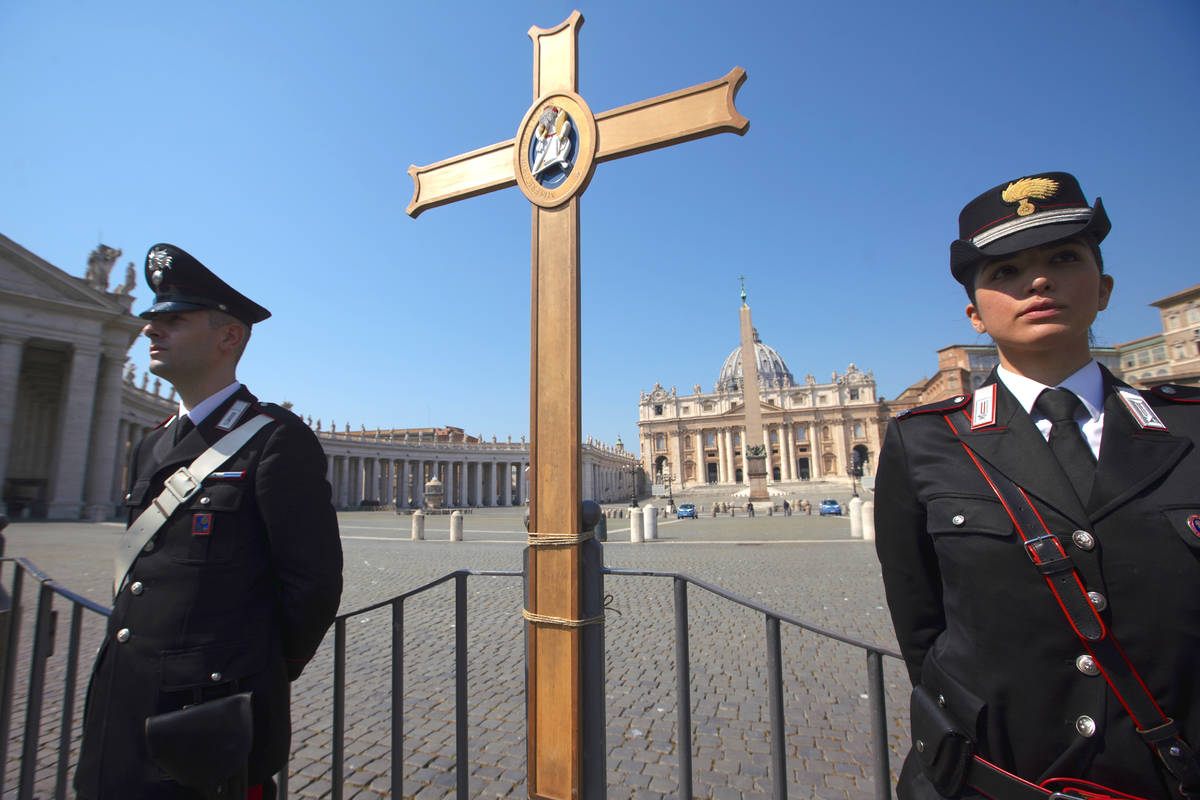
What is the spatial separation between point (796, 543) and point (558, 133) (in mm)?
17857

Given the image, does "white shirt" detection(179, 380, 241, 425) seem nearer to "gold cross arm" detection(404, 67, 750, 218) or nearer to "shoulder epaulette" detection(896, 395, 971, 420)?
"gold cross arm" detection(404, 67, 750, 218)

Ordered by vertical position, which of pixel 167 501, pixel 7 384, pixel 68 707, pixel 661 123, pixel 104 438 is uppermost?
pixel 7 384

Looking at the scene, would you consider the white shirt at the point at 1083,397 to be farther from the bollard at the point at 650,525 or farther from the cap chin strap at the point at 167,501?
the bollard at the point at 650,525

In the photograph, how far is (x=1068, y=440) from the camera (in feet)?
4.77

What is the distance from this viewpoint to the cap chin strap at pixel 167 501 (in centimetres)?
209

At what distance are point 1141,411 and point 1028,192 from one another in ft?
2.20

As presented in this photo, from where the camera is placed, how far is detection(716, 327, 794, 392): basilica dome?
11498 cm

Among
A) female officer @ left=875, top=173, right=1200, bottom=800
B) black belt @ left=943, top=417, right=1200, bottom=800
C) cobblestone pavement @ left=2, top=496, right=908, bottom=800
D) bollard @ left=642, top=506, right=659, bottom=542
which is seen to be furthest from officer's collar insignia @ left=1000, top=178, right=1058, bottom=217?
bollard @ left=642, top=506, right=659, bottom=542

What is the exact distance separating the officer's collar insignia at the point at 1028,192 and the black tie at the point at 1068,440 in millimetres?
523

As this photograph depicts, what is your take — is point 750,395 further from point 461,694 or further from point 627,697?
point 461,694

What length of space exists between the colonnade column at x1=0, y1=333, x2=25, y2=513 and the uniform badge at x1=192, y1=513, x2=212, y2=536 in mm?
35166

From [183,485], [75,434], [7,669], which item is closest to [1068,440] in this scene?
[183,485]

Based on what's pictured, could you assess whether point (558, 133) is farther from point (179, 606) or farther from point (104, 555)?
point (104, 555)

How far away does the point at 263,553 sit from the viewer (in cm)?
213
